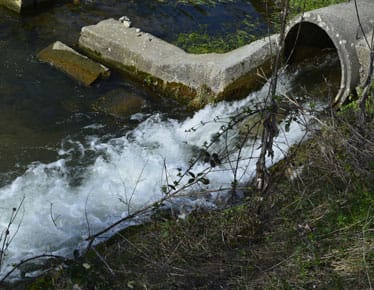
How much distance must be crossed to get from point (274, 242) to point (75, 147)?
3.15 meters

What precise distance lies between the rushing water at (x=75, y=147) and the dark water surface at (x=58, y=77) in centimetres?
2

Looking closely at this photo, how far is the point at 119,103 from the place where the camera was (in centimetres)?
736

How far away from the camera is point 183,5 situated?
966cm

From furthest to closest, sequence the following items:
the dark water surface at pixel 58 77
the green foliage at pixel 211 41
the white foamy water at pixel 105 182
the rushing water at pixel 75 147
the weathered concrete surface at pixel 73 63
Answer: the green foliage at pixel 211 41 < the weathered concrete surface at pixel 73 63 < the dark water surface at pixel 58 77 < the rushing water at pixel 75 147 < the white foamy water at pixel 105 182

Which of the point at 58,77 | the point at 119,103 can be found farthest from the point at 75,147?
Answer: the point at 58,77

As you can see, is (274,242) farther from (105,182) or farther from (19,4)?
(19,4)

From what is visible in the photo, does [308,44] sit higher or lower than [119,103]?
higher

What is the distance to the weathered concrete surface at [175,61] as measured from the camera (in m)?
7.25

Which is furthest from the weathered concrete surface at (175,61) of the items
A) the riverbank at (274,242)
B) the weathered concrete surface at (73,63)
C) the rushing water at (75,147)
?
A: the riverbank at (274,242)

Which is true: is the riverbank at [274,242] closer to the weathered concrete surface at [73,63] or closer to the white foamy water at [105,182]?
the white foamy water at [105,182]

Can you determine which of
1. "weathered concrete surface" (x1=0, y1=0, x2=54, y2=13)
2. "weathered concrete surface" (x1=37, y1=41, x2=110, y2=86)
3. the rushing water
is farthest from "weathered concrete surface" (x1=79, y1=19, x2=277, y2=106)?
"weathered concrete surface" (x1=0, y1=0, x2=54, y2=13)

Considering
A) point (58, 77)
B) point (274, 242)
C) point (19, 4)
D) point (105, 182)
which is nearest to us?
point (274, 242)

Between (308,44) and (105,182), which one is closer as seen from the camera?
(105,182)

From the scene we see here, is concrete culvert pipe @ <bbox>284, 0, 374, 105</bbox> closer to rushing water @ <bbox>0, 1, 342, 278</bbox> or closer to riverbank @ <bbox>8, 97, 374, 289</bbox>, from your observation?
rushing water @ <bbox>0, 1, 342, 278</bbox>
